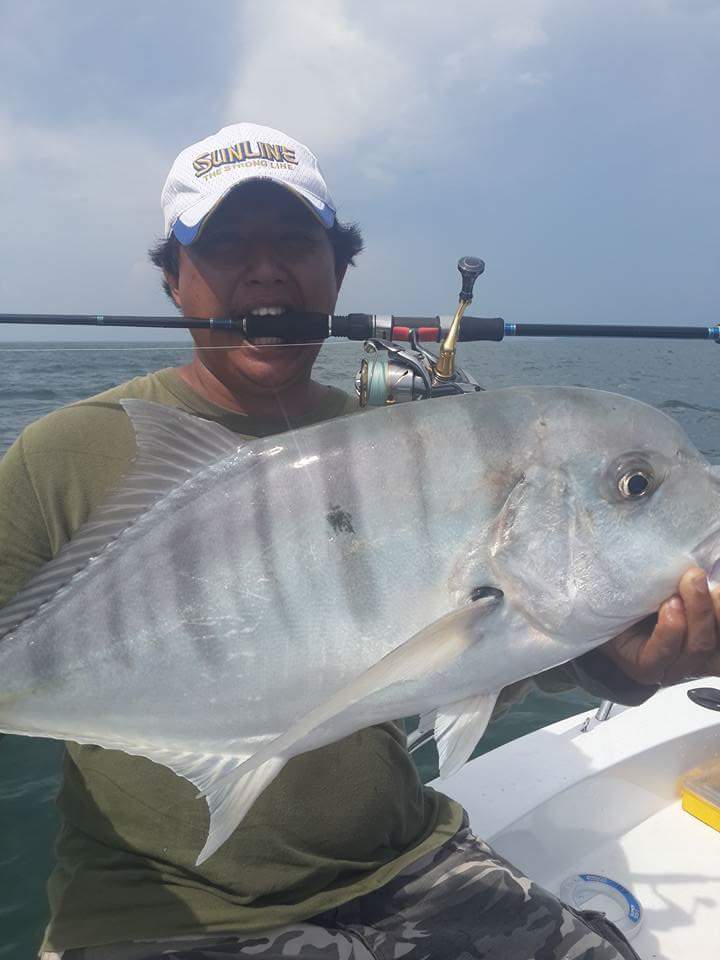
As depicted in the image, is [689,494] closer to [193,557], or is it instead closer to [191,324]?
[193,557]

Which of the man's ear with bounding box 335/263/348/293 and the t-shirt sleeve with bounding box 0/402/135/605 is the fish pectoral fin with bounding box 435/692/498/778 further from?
the man's ear with bounding box 335/263/348/293

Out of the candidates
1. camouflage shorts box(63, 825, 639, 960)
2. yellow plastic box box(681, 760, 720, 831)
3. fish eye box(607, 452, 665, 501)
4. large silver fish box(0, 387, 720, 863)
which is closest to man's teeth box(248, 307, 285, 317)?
large silver fish box(0, 387, 720, 863)

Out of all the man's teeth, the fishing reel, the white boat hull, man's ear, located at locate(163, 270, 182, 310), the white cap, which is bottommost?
the white boat hull

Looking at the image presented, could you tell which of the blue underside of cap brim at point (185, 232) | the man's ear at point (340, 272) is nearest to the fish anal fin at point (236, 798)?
the blue underside of cap brim at point (185, 232)

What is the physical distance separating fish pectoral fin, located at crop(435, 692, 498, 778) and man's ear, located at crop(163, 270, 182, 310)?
1871mm

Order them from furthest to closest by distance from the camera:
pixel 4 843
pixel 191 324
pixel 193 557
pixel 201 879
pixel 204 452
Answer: pixel 4 843
pixel 191 324
pixel 201 879
pixel 204 452
pixel 193 557

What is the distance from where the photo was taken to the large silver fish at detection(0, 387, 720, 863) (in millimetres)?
1550

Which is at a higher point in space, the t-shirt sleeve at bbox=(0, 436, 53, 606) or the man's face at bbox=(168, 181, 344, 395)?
the man's face at bbox=(168, 181, 344, 395)

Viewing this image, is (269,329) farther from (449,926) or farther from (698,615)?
(449,926)

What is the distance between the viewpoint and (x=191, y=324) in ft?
8.39

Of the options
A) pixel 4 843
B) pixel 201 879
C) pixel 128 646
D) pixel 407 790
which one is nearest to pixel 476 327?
pixel 407 790

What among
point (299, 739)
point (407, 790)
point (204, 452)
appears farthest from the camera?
point (407, 790)

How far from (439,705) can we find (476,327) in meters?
2.04

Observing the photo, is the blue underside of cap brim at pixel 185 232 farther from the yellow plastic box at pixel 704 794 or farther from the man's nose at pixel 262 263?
the yellow plastic box at pixel 704 794
